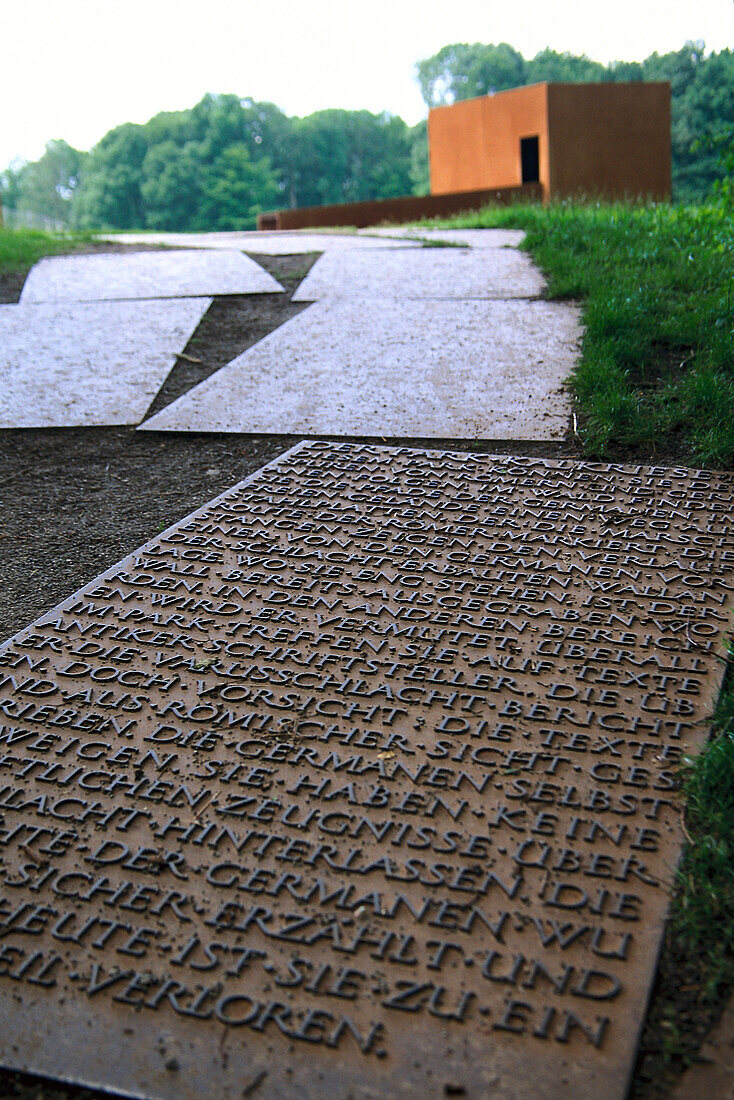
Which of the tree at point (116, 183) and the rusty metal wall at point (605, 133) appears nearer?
the rusty metal wall at point (605, 133)

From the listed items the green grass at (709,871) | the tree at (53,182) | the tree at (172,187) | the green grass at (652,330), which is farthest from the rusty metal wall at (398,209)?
the tree at (53,182)

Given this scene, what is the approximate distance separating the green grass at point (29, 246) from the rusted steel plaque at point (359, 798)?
475 centimetres

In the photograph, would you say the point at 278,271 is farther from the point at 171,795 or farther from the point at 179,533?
the point at 171,795

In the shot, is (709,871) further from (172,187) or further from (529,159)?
(172,187)

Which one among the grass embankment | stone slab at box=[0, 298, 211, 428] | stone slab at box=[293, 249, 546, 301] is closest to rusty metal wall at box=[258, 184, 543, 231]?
the grass embankment

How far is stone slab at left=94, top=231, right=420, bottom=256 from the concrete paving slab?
31cm

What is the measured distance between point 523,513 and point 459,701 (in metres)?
1.03

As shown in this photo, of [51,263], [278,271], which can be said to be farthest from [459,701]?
[51,263]

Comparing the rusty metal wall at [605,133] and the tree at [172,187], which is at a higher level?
the tree at [172,187]

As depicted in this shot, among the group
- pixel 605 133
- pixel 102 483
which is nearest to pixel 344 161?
pixel 605 133

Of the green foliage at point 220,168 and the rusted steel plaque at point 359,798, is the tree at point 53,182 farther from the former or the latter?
the rusted steel plaque at point 359,798

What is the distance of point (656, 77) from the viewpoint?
4081 cm

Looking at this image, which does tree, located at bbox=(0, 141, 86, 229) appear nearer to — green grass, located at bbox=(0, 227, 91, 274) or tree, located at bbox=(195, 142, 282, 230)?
tree, located at bbox=(195, 142, 282, 230)

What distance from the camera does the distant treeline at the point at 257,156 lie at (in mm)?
47438
